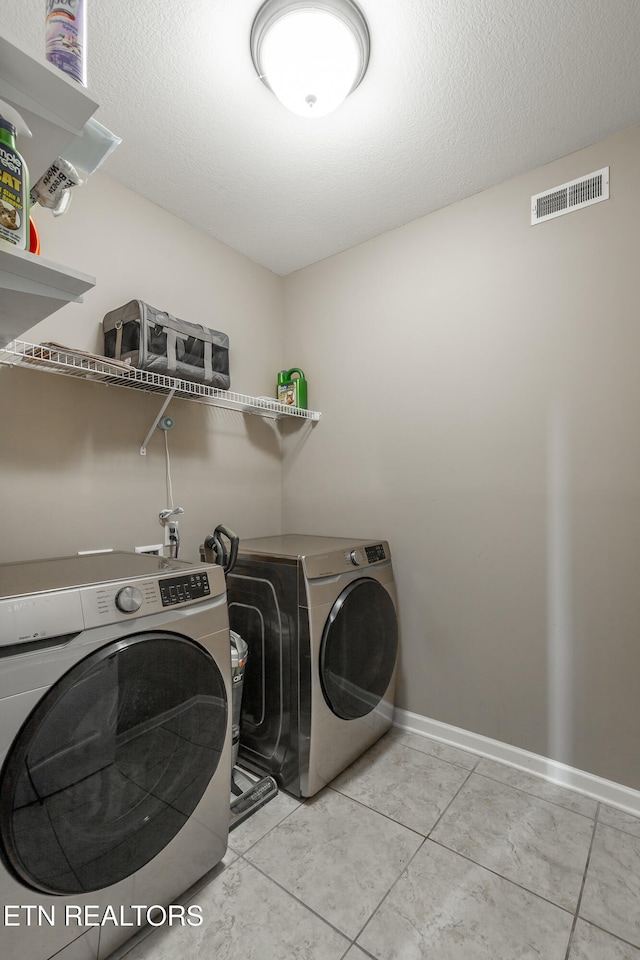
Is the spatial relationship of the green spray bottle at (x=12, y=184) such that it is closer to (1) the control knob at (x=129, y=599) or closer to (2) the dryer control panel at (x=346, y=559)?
(1) the control knob at (x=129, y=599)

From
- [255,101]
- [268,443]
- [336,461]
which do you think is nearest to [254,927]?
A: [336,461]

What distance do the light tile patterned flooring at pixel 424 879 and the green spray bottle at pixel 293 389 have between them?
72.8 inches

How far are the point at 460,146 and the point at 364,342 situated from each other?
36.4 inches

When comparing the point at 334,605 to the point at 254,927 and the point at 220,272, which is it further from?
the point at 220,272

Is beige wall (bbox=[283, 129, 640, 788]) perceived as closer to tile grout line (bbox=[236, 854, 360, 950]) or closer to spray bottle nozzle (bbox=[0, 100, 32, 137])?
tile grout line (bbox=[236, 854, 360, 950])

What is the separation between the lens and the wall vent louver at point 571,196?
5.65 feet

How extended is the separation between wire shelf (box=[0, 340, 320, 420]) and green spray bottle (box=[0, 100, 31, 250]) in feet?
1.89

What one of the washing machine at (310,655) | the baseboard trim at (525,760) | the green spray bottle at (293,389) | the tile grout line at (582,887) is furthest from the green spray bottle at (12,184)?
the baseboard trim at (525,760)

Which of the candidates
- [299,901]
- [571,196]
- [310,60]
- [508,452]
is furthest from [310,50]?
[299,901]

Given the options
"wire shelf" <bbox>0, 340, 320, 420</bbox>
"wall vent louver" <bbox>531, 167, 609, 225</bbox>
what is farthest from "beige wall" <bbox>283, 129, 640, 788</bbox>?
"wire shelf" <bbox>0, 340, 320, 420</bbox>

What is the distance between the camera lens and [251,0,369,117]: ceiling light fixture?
1.23 metres

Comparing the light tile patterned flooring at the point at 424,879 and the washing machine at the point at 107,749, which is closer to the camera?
the washing machine at the point at 107,749

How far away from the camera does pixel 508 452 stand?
1.92 metres

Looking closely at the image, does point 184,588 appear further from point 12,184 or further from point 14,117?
point 14,117
